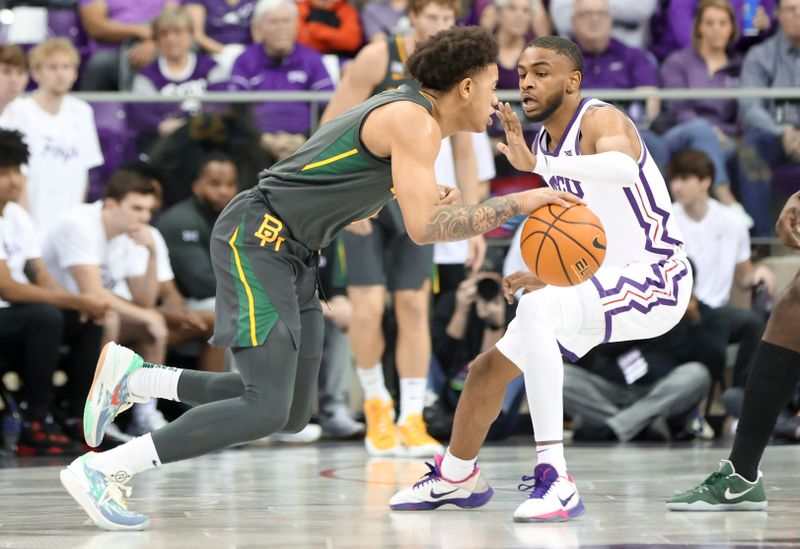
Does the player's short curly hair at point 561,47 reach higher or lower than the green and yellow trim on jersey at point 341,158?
higher

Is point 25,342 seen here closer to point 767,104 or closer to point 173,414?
point 173,414

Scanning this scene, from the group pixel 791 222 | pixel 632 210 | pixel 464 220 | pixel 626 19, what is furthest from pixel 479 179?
pixel 464 220

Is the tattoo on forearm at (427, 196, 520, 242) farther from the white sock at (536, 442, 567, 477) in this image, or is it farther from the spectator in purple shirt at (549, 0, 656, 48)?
the spectator in purple shirt at (549, 0, 656, 48)

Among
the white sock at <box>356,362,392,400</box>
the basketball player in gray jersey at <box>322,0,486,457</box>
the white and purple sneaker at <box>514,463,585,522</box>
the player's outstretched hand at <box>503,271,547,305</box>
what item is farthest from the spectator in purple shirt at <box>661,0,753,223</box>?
the white and purple sneaker at <box>514,463,585,522</box>

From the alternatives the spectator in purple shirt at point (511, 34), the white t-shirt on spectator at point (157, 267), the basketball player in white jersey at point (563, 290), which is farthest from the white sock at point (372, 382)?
the spectator in purple shirt at point (511, 34)

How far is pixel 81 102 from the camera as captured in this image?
1060 cm

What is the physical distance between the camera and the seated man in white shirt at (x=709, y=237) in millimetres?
10500

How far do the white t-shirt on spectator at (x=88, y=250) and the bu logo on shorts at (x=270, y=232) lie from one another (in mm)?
4529

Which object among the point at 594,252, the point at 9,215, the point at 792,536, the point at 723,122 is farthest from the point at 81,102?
the point at 792,536

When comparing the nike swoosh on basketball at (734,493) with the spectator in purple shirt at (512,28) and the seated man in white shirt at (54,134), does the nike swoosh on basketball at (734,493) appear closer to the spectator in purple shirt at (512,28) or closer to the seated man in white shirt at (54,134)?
the seated man in white shirt at (54,134)

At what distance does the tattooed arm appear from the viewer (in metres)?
5.09

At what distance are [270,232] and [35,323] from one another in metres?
4.20

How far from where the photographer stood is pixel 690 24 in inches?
497

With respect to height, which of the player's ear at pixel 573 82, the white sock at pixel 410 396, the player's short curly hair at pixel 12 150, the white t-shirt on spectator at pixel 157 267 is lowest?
the white sock at pixel 410 396
